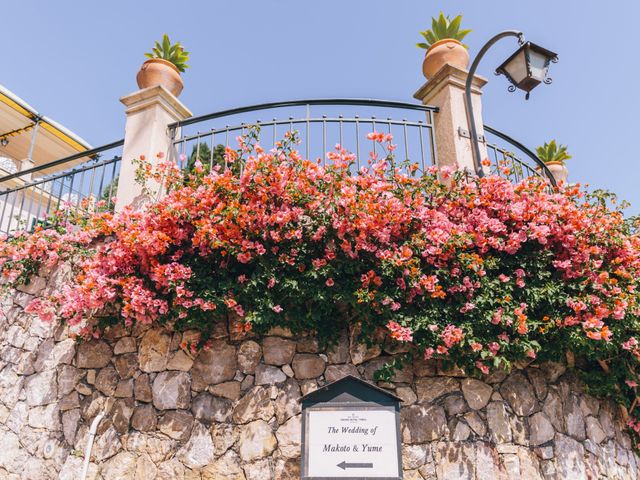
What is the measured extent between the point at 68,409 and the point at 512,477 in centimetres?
397

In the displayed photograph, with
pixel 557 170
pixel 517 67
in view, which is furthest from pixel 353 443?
pixel 557 170

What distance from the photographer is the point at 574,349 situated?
156 inches

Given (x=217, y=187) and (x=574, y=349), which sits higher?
(x=217, y=187)

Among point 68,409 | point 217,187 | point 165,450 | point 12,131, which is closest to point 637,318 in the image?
point 217,187

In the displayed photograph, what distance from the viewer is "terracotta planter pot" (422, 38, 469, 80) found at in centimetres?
563

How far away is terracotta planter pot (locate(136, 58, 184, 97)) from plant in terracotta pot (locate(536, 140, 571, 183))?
19.8ft

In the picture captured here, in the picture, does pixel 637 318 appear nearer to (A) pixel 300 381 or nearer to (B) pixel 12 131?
(A) pixel 300 381

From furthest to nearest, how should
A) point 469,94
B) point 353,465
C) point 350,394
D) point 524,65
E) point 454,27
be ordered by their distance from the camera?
point 454,27
point 469,94
point 524,65
point 350,394
point 353,465

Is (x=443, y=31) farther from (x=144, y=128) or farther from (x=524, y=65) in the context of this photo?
(x=144, y=128)

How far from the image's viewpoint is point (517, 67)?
4.76 meters

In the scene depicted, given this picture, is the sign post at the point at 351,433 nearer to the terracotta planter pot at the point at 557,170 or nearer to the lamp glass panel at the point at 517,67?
the lamp glass panel at the point at 517,67

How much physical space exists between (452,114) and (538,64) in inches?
38.4

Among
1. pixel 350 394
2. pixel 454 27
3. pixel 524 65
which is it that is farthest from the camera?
pixel 454 27

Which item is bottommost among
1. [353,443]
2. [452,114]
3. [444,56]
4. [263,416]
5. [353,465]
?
[353,465]
